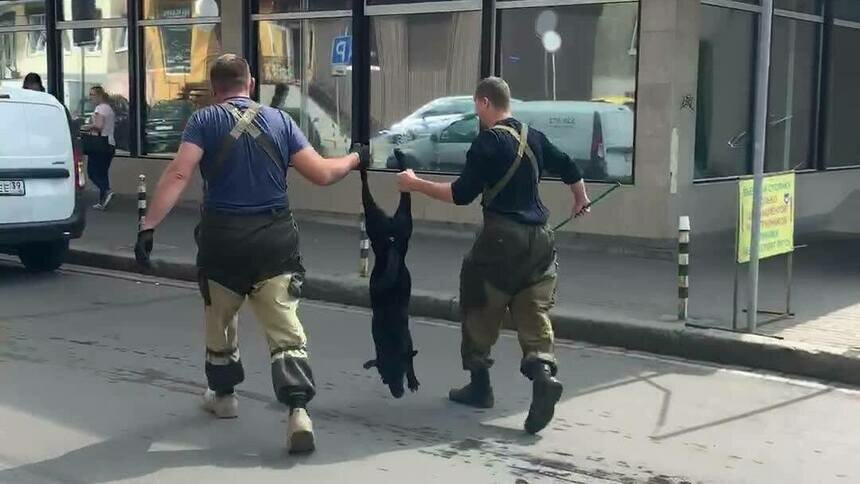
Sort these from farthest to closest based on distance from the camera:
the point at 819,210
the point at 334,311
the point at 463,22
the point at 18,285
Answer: the point at 819,210, the point at 463,22, the point at 18,285, the point at 334,311

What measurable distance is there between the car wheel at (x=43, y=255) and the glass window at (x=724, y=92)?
23.0 feet

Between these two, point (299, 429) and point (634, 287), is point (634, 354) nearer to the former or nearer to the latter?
point (634, 287)

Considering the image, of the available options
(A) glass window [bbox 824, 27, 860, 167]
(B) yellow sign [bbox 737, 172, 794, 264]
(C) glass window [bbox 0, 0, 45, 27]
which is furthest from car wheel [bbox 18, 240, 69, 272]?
(A) glass window [bbox 824, 27, 860, 167]

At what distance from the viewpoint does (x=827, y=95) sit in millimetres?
14289

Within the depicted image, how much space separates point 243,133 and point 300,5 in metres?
9.88

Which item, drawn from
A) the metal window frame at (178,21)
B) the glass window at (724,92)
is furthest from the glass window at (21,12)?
the glass window at (724,92)

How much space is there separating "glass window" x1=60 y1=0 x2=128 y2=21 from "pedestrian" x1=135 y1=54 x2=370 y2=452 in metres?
12.6

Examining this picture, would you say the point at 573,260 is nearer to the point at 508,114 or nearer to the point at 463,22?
the point at 463,22

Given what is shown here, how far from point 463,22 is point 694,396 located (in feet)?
24.4

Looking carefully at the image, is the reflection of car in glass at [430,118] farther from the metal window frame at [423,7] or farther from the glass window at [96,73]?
the glass window at [96,73]

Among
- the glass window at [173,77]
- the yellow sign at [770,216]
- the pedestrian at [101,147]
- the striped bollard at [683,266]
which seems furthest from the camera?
the glass window at [173,77]

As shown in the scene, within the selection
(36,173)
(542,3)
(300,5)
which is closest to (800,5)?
(542,3)

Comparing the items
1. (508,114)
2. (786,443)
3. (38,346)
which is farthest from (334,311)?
(786,443)

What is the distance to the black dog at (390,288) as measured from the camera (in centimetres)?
605
